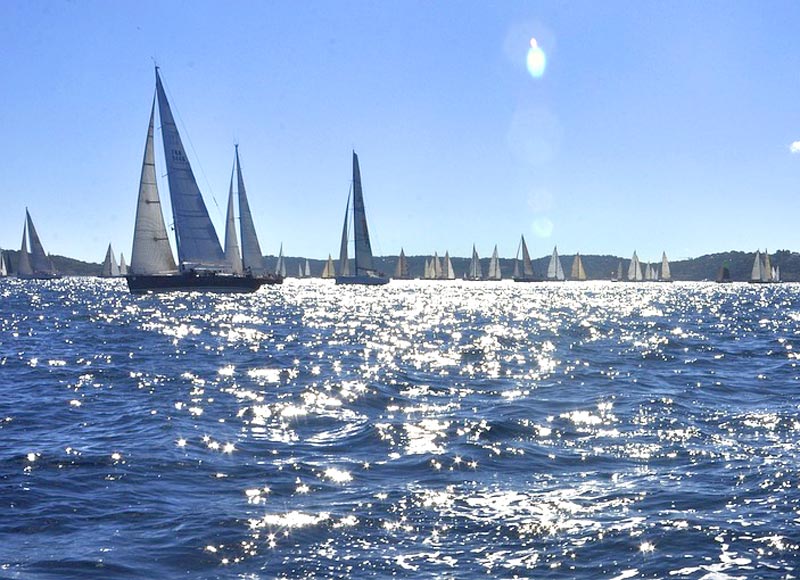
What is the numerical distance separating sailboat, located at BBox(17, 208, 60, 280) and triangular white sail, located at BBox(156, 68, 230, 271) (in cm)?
7665

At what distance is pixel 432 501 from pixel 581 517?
1.65 meters

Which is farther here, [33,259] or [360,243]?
[33,259]

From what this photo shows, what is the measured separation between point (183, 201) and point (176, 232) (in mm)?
2696

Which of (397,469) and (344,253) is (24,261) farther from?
(397,469)

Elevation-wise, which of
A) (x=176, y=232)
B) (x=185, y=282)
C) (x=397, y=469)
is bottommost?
(x=397, y=469)

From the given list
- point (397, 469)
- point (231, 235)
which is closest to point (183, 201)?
point (231, 235)

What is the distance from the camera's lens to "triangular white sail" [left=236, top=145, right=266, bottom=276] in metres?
86.2

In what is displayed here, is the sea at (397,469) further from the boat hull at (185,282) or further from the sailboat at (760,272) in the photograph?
the sailboat at (760,272)

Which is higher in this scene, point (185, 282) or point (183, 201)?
point (183, 201)

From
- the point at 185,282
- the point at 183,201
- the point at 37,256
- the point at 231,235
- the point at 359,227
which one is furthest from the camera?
the point at 37,256

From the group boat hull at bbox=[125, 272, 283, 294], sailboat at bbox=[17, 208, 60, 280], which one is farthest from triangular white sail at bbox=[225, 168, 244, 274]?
sailboat at bbox=[17, 208, 60, 280]

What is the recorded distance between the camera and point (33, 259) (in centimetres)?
14112

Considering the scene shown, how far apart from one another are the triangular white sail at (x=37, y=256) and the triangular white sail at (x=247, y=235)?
203 ft

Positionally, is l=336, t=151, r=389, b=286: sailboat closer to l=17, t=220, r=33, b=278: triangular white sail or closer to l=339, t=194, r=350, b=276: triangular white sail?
l=339, t=194, r=350, b=276: triangular white sail
